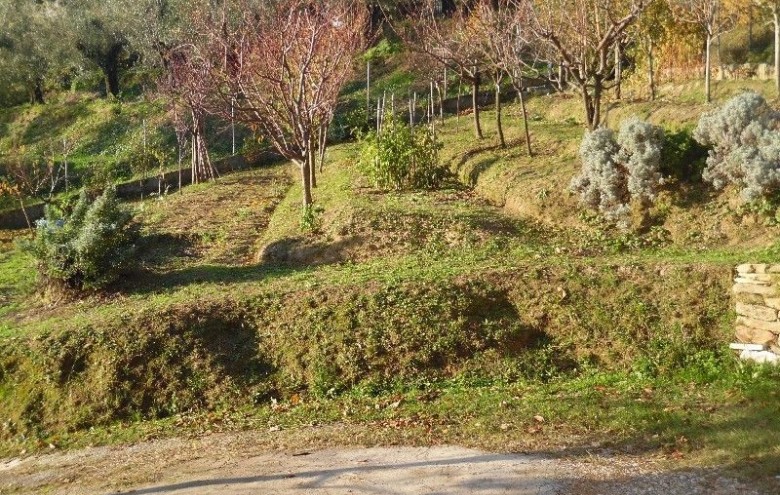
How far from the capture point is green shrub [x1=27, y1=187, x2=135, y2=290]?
440 inches

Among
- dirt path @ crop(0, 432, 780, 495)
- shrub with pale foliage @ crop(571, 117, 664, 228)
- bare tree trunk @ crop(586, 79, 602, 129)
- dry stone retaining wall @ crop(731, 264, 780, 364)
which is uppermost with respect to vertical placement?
bare tree trunk @ crop(586, 79, 602, 129)

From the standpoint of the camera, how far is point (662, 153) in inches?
489

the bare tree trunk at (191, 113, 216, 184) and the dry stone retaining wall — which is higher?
the bare tree trunk at (191, 113, 216, 184)

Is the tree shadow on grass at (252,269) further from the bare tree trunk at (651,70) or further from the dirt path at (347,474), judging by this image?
the bare tree trunk at (651,70)

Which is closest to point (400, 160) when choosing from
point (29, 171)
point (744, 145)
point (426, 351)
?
point (744, 145)

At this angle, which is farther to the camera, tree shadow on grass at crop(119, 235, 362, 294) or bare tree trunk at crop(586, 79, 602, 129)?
bare tree trunk at crop(586, 79, 602, 129)

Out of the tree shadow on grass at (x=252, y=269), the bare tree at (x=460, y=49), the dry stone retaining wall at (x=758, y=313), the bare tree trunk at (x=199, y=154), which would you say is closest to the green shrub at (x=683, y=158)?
the dry stone retaining wall at (x=758, y=313)

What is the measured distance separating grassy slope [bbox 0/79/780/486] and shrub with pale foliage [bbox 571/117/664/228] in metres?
0.79

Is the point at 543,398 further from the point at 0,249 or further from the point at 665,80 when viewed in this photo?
the point at 665,80

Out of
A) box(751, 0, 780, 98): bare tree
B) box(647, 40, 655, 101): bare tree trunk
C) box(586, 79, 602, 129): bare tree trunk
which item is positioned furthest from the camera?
box(647, 40, 655, 101): bare tree trunk

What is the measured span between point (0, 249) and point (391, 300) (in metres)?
11.3

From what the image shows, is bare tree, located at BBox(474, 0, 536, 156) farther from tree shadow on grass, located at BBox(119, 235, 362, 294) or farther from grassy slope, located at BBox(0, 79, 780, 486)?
tree shadow on grass, located at BBox(119, 235, 362, 294)

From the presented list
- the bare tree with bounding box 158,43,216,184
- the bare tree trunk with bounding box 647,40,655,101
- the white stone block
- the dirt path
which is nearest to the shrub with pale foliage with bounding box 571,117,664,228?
the white stone block

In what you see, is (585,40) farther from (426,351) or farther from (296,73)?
(426,351)
